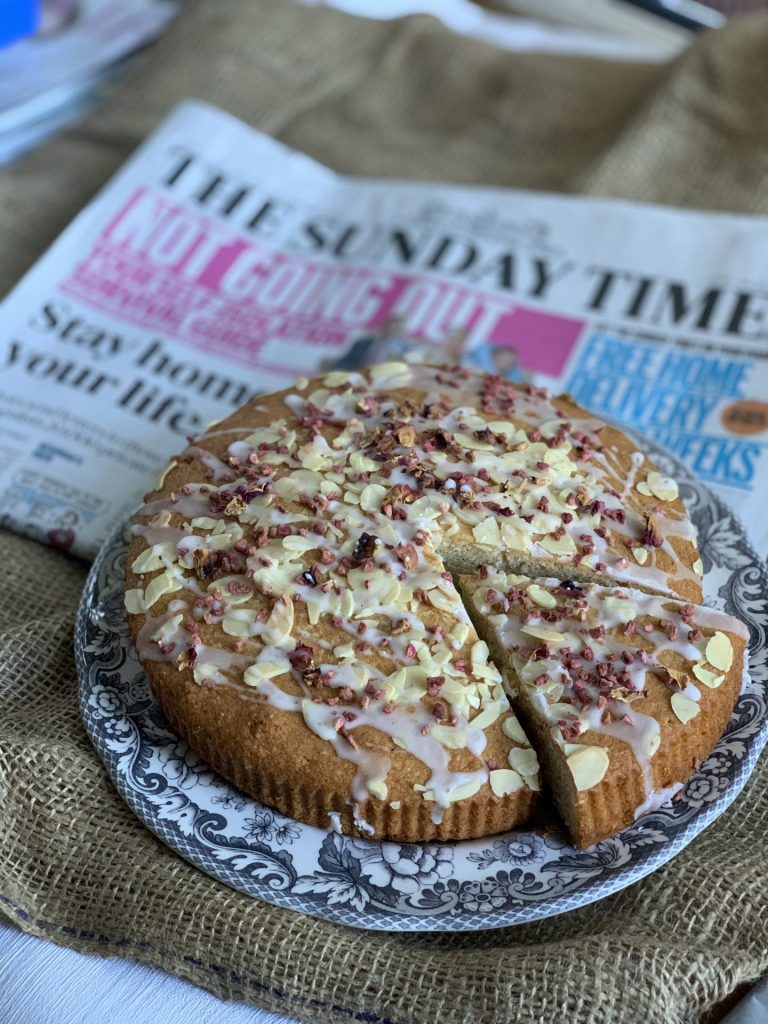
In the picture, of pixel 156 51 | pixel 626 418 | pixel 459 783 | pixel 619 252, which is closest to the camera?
pixel 459 783

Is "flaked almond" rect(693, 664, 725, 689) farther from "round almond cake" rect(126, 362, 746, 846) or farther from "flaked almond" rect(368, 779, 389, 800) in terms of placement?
"flaked almond" rect(368, 779, 389, 800)

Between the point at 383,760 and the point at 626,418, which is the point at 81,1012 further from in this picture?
the point at 626,418

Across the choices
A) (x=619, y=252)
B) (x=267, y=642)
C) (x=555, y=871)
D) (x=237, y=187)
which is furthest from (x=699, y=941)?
(x=237, y=187)

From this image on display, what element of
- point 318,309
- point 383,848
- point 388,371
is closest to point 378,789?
point 383,848

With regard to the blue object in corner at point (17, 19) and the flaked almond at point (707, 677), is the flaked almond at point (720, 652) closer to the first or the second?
the flaked almond at point (707, 677)

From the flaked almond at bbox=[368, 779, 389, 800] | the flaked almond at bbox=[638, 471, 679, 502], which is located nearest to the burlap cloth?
the flaked almond at bbox=[368, 779, 389, 800]

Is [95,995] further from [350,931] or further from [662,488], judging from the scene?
[662,488]
